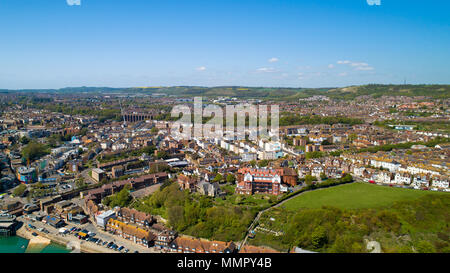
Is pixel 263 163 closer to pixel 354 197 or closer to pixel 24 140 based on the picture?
pixel 354 197

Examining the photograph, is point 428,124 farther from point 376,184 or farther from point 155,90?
point 155,90

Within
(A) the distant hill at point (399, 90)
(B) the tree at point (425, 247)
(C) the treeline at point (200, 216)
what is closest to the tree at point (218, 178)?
(C) the treeline at point (200, 216)

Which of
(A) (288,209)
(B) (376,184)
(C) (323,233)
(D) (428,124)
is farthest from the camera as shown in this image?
(D) (428,124)

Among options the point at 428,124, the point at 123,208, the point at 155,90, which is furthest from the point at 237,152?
the point at 155,90

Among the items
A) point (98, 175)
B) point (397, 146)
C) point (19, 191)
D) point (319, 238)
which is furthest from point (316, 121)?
point (19, 191)

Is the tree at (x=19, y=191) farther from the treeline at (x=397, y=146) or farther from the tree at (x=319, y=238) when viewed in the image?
the treeline at (x=397, y=146)

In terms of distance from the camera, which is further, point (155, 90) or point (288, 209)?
point (155, 90)
